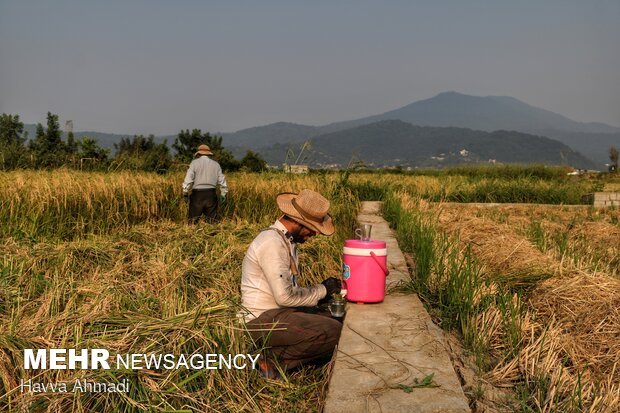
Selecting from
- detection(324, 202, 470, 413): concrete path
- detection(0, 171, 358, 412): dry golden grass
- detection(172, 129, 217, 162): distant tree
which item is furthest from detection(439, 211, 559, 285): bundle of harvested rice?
detection(172, 129, 217, 162): distant tree

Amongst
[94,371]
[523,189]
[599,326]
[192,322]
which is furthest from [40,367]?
[523,189]

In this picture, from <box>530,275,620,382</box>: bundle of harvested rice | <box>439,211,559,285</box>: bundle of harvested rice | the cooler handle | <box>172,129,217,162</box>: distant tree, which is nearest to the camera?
<box>530,275,620,382</box>: bundle of harvested rice

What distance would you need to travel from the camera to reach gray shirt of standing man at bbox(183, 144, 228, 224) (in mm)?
9680

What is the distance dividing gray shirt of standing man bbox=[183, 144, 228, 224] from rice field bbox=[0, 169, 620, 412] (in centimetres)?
100

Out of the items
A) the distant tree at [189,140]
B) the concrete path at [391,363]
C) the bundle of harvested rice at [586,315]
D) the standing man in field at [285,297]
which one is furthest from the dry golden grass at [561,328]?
the distant tree at [189,140]

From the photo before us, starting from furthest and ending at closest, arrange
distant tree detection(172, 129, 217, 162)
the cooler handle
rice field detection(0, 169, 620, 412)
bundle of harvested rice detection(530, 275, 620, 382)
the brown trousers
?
distant tree detection(172, 129, 217, 162)
the cooler handle
the brown trousers
bundle of harvested rice detection(530, 275, 620, 382)
rice field detection(0, 169, 620, 412)

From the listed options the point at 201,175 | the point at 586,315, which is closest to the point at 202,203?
the point at 201,175

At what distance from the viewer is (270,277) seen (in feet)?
12.9

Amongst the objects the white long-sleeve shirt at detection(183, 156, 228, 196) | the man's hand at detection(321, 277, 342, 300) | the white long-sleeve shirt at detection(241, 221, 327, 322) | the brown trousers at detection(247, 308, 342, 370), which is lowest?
the brown trousers at detection(247, 308, 342, 370)

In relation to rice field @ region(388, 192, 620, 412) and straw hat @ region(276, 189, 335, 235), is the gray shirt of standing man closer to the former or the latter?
rice field @ region(388, 192, 620, 412)

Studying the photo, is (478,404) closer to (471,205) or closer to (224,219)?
(224,219)

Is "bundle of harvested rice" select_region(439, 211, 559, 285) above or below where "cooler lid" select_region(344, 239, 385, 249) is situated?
below

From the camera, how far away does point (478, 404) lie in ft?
9.60

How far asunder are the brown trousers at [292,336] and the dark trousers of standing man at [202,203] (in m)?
5.91
